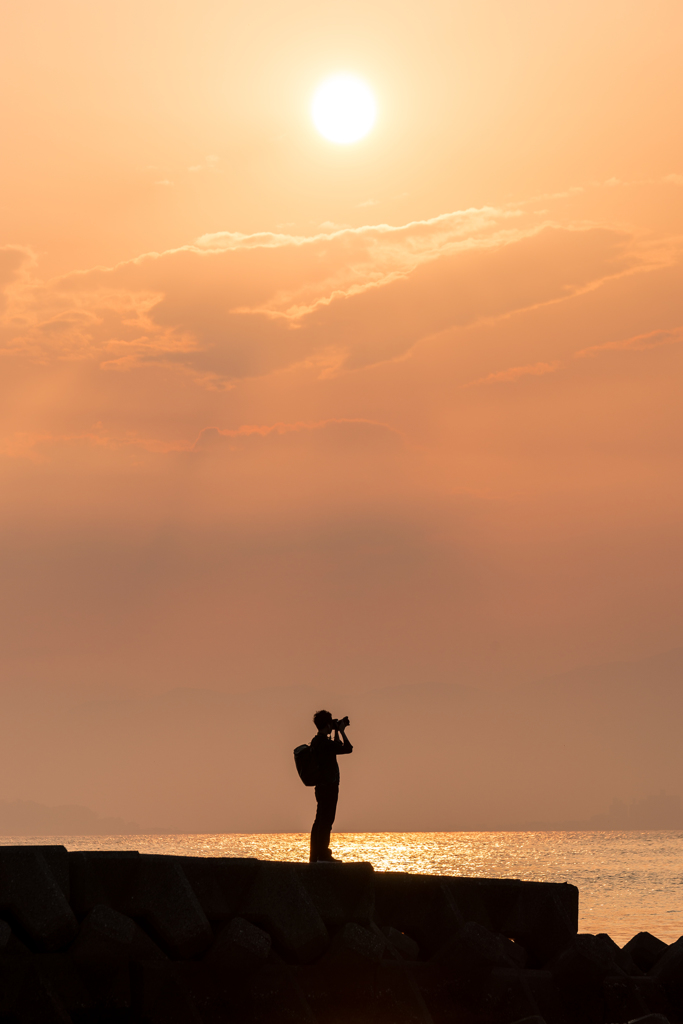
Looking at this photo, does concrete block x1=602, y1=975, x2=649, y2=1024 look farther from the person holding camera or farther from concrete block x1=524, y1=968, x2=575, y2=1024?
the person holding camera

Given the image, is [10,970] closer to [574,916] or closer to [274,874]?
[274,874]

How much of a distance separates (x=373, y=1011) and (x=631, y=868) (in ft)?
227

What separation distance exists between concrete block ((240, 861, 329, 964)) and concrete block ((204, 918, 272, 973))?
0.21 metres

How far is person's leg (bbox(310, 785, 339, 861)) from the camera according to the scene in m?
10.9

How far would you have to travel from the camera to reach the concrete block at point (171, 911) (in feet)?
25.4

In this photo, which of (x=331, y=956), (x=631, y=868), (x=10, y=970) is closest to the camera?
(x=10, y=970)

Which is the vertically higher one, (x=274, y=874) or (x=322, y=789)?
(x=322, y=789)

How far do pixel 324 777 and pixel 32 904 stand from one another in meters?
4.03

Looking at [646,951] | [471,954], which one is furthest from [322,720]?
[646,951]

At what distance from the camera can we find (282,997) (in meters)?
8.02

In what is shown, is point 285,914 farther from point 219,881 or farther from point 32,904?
point 32,904

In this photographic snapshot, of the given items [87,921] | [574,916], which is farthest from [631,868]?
[87,921]

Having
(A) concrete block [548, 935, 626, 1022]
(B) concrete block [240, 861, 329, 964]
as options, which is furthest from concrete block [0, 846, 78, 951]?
(A) concrete block [548, 935, 626, 1022]

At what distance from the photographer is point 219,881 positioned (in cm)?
819
